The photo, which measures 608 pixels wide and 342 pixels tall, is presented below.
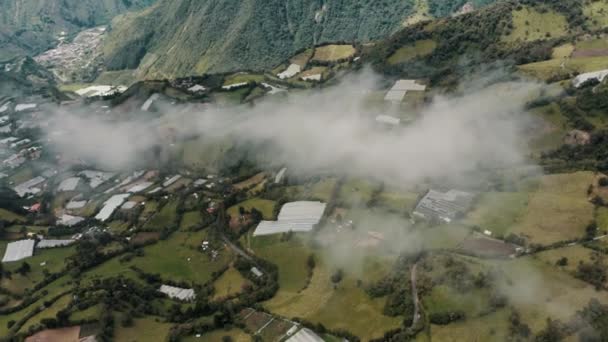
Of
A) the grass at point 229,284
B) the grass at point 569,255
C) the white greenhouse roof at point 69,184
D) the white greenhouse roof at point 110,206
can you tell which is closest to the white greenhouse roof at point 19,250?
the white greenhouse roof at point 110,206

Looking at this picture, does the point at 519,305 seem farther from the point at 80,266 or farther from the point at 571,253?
the point at 80,266

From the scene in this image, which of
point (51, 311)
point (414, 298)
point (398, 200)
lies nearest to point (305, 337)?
point (414, 298)

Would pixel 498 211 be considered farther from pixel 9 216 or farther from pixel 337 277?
pixel 9 216

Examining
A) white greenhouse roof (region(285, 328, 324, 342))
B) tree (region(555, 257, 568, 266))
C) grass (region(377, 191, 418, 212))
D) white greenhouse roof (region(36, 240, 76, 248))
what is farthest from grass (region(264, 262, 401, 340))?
white greenhouse roof (region(36, 240, 76, 248))

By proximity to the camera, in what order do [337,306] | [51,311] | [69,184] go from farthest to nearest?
[69,184], [51,311], [337,306]

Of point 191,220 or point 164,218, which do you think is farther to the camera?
point 164,218

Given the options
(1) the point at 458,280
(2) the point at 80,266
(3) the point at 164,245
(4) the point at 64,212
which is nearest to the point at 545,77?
(1) the point at 458,280

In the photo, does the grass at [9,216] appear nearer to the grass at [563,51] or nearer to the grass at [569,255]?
the grass at [569,255]
